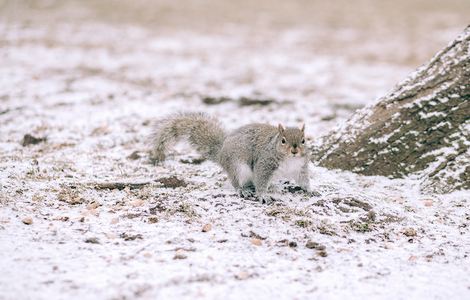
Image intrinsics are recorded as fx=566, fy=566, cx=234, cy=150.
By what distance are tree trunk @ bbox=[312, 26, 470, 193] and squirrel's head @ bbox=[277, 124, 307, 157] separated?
Result: 32.5 inches

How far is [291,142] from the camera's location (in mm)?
3934

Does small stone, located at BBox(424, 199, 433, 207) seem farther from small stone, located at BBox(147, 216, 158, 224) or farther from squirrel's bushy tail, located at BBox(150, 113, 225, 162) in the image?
small stone, located at BBox(147, 216, 158, 224)

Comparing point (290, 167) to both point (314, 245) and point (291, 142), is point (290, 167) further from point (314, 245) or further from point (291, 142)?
point (314, 245)

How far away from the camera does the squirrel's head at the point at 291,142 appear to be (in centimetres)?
390

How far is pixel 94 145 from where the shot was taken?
573 cm

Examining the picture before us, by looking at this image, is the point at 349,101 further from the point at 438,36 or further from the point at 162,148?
the point at 438,36

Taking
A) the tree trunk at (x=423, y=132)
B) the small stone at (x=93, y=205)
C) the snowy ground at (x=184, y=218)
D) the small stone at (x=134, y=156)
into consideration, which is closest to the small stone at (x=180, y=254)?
the snowy ground at (x=184, y=218)

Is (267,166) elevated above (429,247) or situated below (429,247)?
above

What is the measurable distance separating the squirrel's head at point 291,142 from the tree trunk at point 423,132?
83 centimetres

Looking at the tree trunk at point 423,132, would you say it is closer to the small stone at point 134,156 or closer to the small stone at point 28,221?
the small stone at point 134,156

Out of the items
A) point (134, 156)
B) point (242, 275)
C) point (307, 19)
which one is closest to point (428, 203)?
point (242, 275)

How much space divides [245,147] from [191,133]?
581 millimetres

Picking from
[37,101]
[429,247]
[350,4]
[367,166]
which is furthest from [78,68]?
[350,4]

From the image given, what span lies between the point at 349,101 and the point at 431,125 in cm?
357
